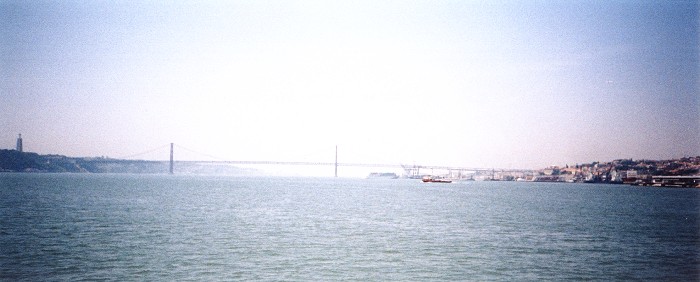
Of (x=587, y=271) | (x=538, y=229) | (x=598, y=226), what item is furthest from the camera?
(x=598, y=226)

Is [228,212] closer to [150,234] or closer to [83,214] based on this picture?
[83,214]

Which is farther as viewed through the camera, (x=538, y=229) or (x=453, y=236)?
(x=538, y=229)

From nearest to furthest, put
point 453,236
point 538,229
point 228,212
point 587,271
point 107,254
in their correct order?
point 587,271 → point 107,254 → point 453,236 → point 538,229 → point 228,212

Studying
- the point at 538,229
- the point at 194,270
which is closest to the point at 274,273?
the point at 194,270

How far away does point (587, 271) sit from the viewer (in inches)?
715

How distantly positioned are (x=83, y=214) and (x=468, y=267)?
2628cm

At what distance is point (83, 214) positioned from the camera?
109ft

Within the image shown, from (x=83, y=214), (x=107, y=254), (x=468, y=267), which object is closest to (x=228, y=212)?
(x=83, y=214)

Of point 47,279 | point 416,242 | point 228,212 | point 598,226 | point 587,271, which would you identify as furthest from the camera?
point 228,212

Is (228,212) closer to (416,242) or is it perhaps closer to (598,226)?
(416,242)

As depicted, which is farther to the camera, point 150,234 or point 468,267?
point 150,234

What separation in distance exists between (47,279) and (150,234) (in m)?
9.23

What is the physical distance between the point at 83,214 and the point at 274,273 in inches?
870

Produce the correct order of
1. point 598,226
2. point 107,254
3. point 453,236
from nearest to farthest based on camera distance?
point 107,254 → point 453,236 → point 598,226
